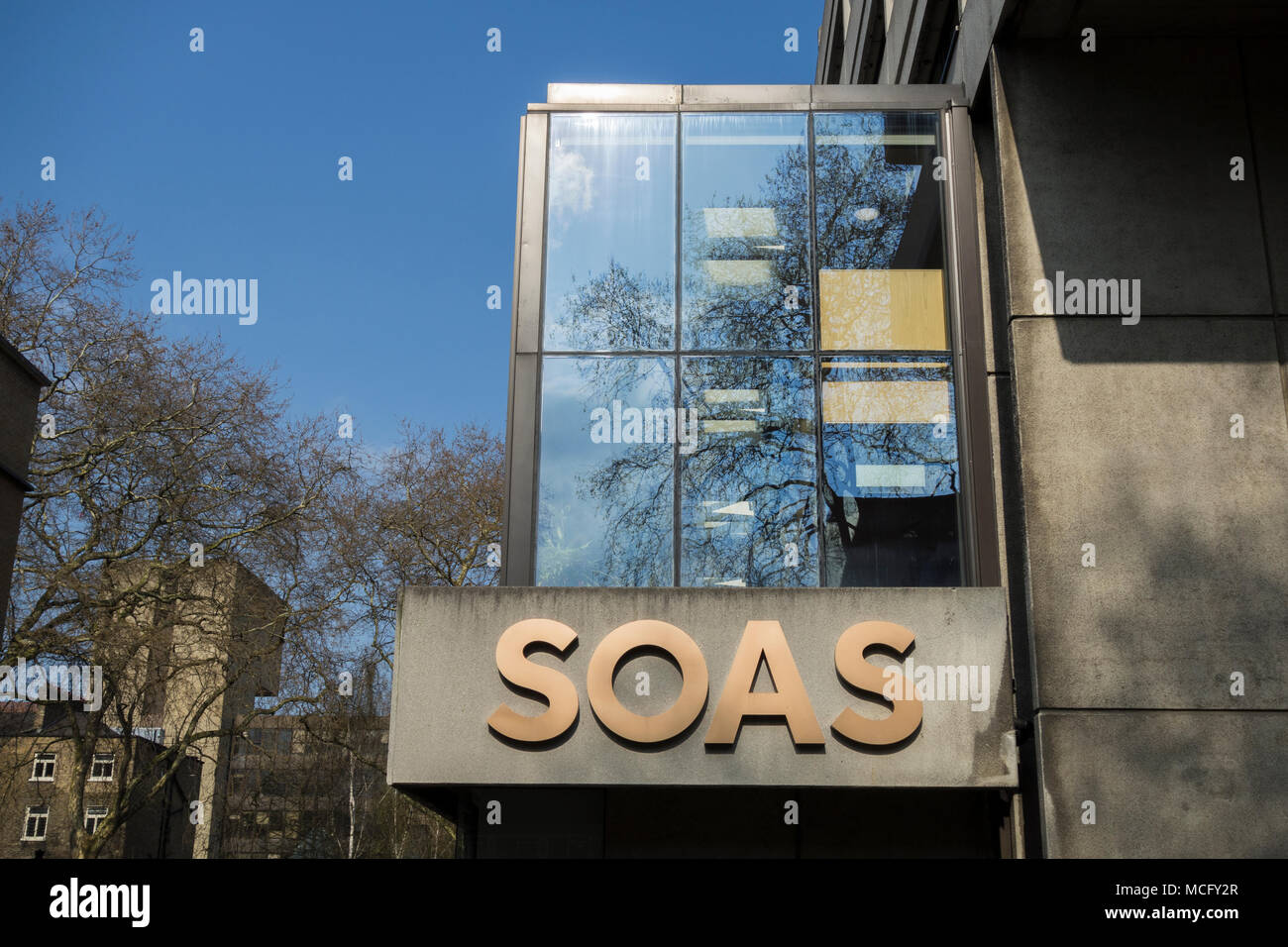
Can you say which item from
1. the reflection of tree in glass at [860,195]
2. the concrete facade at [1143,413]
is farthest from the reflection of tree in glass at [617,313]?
the concrete facade at [1143,413]

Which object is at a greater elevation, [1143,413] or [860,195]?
[860,195]

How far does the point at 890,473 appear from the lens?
1138 cm

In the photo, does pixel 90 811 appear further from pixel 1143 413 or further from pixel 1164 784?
pixel 1143 413

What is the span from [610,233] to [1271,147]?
646 cm

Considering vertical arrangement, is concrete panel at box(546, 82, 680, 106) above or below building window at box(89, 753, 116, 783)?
above

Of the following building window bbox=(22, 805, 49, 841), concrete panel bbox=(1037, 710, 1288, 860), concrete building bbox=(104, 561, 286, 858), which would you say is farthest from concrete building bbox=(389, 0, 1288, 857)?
building window bbox=(22, 805, 49, 841)

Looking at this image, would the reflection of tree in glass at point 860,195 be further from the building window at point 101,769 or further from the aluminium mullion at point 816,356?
the building window at point 101,769

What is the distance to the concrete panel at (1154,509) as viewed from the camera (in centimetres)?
980

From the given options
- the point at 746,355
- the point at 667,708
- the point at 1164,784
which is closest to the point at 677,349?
the point at 746,355

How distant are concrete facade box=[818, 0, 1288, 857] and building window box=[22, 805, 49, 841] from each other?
59.4 metres

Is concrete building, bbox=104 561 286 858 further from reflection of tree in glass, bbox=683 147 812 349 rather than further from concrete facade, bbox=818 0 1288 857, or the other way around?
concrete facade, bbox=818 0 1288 857

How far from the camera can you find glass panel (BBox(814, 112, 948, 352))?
11797 millimetres
